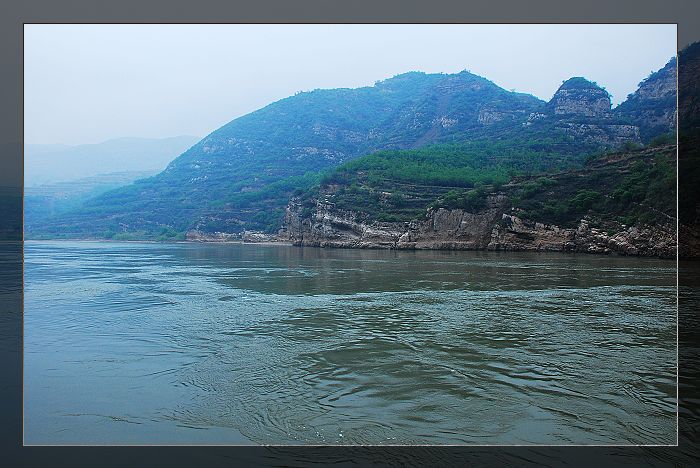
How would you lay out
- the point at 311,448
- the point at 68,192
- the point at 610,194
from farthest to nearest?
the point at 68,192 → the point at 610,194 → the point at 311,448

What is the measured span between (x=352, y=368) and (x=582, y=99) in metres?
50.0

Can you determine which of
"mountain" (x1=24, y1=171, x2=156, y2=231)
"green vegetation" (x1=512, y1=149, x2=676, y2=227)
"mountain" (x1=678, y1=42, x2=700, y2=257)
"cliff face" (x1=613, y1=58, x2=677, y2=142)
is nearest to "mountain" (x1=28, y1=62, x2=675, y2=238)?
"cliff face" (x1=613, y1=58, x2=677, y2=142)

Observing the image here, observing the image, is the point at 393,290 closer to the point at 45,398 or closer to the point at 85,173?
the point at 45,398

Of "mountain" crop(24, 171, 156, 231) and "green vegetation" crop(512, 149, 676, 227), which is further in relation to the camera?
"mountain" crop(24, 171, 156, 231)

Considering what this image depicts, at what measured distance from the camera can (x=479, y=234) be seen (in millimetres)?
28641

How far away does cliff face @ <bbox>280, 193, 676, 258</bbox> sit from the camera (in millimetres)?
21266

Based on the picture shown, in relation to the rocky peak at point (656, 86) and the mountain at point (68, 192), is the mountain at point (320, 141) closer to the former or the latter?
the mountain at point (68, 192)

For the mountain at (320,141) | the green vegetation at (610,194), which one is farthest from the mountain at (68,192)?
the green vegetation at (610,194)

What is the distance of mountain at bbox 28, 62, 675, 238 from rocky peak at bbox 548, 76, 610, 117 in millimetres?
93

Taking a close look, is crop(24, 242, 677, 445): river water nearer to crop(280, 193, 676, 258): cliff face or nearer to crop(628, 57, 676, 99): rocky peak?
crop(280, 193, 676, 258): cliff face

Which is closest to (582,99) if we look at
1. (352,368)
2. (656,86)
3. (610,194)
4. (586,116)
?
(586,116)

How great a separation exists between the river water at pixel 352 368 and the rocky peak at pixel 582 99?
136 feet

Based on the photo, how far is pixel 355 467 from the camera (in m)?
2.72

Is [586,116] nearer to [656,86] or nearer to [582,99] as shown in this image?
[582,99]
